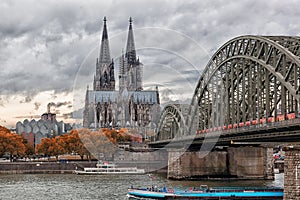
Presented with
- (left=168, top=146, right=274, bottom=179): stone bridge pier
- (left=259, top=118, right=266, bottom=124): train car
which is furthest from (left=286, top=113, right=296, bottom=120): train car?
(left=168, top=146, right=274, bottom=179): stone bridge pier

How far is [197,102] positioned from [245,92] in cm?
2671

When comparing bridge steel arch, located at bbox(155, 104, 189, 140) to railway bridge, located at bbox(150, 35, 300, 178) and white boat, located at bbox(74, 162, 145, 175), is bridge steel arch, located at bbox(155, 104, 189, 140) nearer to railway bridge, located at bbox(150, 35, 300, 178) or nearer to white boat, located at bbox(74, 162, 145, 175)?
railway bridge, located at bbox(150, 35, 300, 178)

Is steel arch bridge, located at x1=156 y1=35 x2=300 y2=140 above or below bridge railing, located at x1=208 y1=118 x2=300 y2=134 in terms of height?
above

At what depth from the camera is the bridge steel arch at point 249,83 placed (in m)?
63.7

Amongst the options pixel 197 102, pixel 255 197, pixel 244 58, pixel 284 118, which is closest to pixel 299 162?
pixel 284 118

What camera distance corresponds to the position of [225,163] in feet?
353

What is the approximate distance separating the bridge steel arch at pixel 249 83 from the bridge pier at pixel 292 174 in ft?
19.5

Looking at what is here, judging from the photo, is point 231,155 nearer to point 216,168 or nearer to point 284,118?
point 216,168

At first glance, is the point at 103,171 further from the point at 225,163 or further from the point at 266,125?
the point at 266,125

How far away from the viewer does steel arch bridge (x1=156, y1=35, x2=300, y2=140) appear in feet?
208

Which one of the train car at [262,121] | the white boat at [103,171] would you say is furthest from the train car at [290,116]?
the white boat at [103,171]

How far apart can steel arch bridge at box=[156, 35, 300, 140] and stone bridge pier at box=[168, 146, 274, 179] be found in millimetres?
5942

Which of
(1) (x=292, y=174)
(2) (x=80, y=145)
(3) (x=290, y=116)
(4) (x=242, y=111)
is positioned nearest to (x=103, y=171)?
(2) (x=80, y=145)

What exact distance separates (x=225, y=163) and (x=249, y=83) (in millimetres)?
31906
